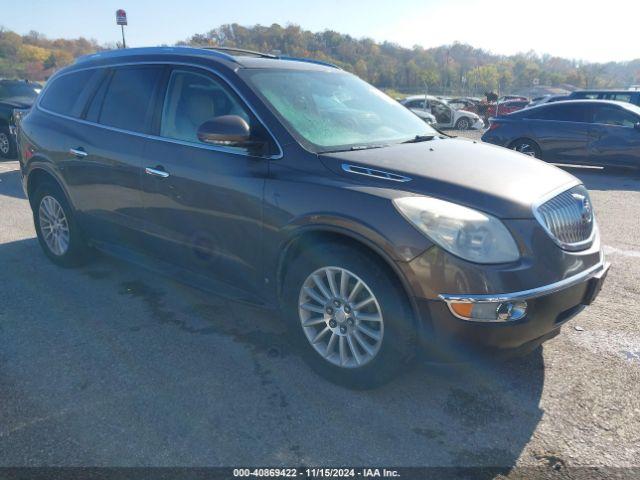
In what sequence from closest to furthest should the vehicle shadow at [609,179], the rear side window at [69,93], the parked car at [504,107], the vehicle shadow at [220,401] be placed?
the vehicle shadow at [220,401], the rear side window at [69,93], the vehicle shadow at [609,179], the parked car at [504,107]

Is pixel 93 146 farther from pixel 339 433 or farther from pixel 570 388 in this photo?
pixel 570 388

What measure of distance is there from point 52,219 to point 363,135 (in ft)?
10.5

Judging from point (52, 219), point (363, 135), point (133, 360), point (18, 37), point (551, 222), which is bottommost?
point (133, 360)

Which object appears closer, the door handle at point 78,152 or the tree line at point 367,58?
the door handle at point 78,152

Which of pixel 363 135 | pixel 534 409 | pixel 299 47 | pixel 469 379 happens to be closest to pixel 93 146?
pixel 363 135

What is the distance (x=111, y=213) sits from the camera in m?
4.27

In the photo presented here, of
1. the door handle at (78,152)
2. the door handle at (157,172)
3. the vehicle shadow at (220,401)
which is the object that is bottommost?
the vehicle shadow at (220,401)

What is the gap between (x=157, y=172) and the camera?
12.2ft

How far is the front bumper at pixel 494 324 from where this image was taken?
2578 millimetres

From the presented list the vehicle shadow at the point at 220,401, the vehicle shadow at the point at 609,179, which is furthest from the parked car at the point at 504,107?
the vehicle shadow at the point at 220,401

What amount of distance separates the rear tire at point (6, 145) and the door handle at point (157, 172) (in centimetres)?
1039

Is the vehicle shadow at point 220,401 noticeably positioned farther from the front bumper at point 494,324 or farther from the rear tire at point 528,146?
the rear tire at point 528,146

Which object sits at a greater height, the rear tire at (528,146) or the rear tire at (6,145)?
the rear tire at (528,146)

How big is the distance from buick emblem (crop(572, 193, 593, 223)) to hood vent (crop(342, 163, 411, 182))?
1102 mm
